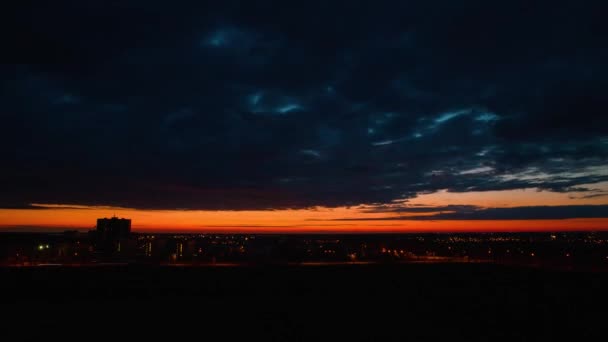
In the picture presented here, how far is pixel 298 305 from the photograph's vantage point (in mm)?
26609

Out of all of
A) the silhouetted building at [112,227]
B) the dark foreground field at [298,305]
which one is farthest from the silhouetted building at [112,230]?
the dark foreground field at [298,305]

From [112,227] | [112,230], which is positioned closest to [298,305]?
[112,230]

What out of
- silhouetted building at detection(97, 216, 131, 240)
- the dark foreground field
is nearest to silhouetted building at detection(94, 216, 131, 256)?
silhouetted building at detection(97, 216, 131, 240)

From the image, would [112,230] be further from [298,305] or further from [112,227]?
[298,305]

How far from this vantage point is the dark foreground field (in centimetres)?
1992

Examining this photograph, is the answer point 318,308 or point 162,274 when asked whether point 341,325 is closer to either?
point 318,308

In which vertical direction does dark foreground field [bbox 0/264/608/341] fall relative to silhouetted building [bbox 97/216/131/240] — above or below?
below

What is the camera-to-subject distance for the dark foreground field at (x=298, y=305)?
19.9 metres

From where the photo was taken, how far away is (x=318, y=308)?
83.9 ft

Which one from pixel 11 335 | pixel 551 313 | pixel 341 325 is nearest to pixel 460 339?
pixel 341 325

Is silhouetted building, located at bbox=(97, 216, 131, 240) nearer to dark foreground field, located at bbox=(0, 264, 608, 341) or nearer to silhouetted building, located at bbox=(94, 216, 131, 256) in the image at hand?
silhouetted building, located at bbox=(94, 216, 131, 256)

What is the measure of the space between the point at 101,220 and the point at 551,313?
10961cm

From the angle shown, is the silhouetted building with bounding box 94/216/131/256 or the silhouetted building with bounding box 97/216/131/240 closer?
the silhouetted building with bounding box 94/216/131/256

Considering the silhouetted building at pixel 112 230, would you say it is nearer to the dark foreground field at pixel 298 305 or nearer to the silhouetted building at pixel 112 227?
the silhouetted building at pixel 112 227
